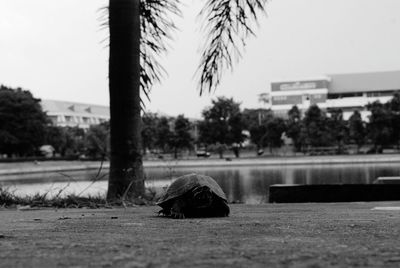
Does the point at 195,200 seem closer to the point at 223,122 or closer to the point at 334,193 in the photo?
the point at 334,193

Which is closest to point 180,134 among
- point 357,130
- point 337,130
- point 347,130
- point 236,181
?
point 337,130

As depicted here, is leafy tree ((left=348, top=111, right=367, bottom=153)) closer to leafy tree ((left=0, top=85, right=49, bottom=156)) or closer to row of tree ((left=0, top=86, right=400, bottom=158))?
row of tree ((left=0, top=86, right=400, bottom=158))

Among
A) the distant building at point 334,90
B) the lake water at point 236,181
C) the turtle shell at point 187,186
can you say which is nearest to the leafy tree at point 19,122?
the lake water at point 236,181

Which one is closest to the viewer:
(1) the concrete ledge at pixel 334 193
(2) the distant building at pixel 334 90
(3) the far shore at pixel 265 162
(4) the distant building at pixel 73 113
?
(1) the concrete ledge at pixel 334 193

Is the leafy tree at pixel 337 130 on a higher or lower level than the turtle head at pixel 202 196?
higher

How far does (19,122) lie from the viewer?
194 feet

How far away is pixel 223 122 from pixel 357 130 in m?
13.3

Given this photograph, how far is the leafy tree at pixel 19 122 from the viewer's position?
2296 inches

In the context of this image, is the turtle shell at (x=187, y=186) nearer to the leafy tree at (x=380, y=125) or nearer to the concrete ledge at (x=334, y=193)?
the concrete ledge at (x=334, y=193)

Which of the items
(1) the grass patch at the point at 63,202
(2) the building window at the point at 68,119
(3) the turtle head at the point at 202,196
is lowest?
(1) the grass patch at the point at 63,202

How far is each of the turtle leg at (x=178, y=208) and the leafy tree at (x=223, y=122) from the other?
5375cm

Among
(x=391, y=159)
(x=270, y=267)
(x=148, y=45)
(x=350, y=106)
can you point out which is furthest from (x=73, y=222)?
(x=350, y=106)

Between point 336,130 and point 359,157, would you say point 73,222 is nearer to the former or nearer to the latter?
point 359,157

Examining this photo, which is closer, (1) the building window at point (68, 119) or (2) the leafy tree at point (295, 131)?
(2) the leafy tree at point (295, 131)
